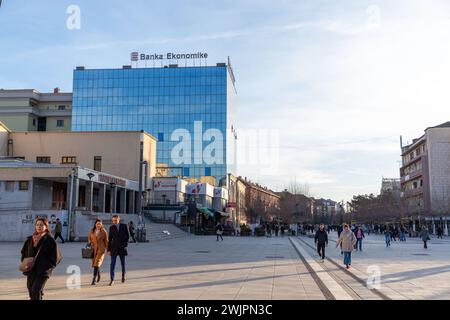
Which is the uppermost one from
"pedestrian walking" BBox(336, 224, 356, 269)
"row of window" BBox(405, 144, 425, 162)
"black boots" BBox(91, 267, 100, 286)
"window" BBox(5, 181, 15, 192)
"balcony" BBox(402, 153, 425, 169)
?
"row of window" BBox(405, 144, 425, 162)

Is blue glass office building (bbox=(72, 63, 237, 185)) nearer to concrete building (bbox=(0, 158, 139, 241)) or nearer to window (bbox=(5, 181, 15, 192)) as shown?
concrete building (bbox=(0, 158, 139, 241))

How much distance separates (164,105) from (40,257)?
91.2 meters

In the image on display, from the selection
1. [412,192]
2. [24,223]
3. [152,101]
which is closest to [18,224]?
[24,223]

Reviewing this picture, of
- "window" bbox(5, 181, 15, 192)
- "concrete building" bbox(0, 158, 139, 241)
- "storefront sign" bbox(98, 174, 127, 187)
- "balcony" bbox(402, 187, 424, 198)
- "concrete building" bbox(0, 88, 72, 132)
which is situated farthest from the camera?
"concrete building" bbox(0, 88, 72, 132)

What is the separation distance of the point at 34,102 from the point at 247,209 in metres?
51.6

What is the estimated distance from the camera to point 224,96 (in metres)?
96.5

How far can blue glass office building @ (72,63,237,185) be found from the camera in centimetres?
9588

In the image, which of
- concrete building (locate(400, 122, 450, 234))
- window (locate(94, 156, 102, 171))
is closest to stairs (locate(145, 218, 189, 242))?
window (locate(94, 156, 102, 171))

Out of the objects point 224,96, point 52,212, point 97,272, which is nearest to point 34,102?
point 224,96

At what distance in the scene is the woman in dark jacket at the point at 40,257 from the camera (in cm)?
781

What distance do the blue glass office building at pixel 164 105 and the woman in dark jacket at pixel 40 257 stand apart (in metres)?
86.0

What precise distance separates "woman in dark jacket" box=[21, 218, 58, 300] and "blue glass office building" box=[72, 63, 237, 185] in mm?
85962

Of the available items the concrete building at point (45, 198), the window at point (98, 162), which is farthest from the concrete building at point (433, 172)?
the concrete building at point (45, 198)
